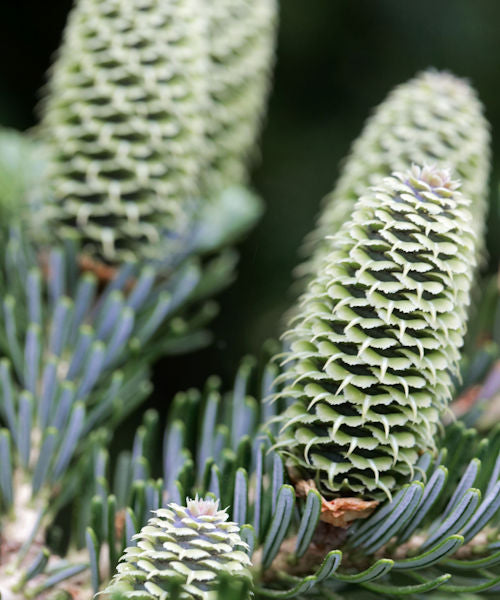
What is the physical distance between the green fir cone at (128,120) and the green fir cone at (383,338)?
346 millimetres

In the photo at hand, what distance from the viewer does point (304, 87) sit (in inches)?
76.4

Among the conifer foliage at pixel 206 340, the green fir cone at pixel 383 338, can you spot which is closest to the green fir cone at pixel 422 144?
the conifer foliage at pixel 206 340

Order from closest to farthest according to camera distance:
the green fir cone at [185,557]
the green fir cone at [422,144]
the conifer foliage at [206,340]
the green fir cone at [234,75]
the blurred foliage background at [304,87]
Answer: the green fir cone at [185,557] < the conifer foliage at [206,340] < the green fir cone at [422,144] < the green fir cone at [234,75] < the blurred foliage background at [304,87]

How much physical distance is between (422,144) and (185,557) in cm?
50

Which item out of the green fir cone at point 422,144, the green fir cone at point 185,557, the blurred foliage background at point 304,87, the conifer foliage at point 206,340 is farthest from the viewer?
the blurred foliage background at point 304,87

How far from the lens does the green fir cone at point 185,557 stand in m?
0.49

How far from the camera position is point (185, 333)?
94 centimetres

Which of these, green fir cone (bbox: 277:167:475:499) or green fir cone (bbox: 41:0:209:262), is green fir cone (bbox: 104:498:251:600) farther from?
green fir cone (bbox: 41:0:209:262)

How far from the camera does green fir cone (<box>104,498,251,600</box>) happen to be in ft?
1.61

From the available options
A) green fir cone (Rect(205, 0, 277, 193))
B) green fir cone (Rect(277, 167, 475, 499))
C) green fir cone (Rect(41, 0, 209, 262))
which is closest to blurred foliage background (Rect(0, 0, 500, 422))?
green fir cone (Rect(205, 0, 277, 193))

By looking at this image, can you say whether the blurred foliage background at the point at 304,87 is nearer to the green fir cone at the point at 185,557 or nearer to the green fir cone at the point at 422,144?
the green fir cone at the point at 422,144

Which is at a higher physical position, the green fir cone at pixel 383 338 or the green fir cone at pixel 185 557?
the green fir cone at pixel 383 338

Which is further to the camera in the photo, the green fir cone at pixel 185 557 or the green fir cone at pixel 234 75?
the green fir cone at pixel 234 75

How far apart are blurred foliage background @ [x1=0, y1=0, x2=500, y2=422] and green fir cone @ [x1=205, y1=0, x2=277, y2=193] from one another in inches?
24.3
